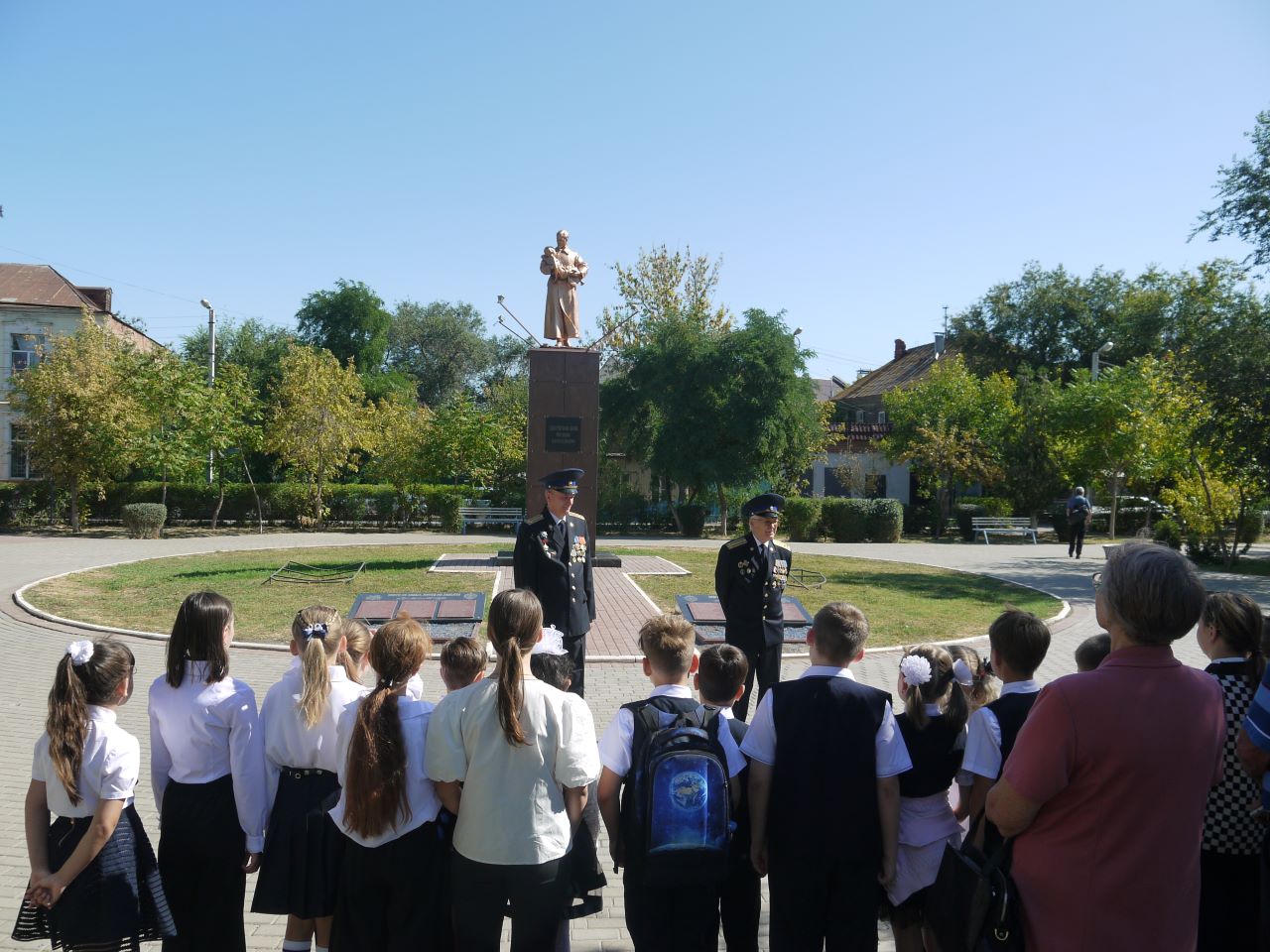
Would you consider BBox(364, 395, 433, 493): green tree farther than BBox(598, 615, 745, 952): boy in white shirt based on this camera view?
Yes

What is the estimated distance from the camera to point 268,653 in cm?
1007

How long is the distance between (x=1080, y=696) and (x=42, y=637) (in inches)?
458

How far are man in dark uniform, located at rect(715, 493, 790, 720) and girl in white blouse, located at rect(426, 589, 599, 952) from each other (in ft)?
11.7

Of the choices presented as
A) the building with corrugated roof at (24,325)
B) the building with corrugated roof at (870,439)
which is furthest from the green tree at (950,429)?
the building with corrugated roof at (24,325)

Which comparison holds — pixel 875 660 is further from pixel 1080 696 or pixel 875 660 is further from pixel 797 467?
pixel 797 467

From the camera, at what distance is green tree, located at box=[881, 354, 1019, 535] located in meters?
31.8

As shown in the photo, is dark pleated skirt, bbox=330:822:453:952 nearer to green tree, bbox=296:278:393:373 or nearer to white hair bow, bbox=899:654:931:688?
white hair bow, bbox=899:654:931:688

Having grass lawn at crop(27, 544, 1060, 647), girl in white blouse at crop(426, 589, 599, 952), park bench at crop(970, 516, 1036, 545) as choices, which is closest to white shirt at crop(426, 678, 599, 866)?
girl in white blouse at crop(426, 589, 599, 952)

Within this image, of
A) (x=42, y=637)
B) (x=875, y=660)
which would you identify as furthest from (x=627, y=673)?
(x=42, y=637)

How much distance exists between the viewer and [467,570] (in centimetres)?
1683

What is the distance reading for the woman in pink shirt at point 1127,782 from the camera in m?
2.22

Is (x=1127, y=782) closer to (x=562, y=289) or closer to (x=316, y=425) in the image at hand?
(x=562, y=289)

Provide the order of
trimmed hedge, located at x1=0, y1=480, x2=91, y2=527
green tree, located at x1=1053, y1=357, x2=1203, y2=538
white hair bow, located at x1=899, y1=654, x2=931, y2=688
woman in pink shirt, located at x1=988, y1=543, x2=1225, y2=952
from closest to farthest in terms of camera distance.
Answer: woman in pink shirt, located at x1=988, y1=543, x2=1225, y2=952, white hair bow, located at x1=899, y1=654, x2=931, y2=688, green tree, located at x1=1053, y1=357, x2=1203, y2=538, trimmed hedge, located at x1=0, y1=480, x2=91, y2=527

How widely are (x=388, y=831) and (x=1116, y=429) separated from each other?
104 ft
